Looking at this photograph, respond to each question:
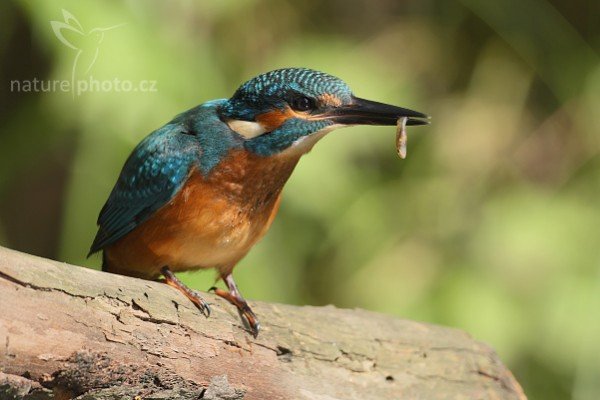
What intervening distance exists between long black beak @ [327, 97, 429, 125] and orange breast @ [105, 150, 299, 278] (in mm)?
243

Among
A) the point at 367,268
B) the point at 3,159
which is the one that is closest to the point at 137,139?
the point at 3,159

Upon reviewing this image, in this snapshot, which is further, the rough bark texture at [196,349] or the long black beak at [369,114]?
the long black beak at [369,114]

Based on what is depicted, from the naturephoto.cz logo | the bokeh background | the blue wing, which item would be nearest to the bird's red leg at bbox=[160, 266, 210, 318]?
the blue wing

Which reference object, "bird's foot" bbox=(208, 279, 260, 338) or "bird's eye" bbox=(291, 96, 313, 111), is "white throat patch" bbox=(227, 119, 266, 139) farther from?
"bird's foot" bbox=(208, 279, 260, 338)

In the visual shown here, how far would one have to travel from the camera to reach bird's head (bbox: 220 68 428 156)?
3.02 m

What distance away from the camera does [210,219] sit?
3037 millimetres

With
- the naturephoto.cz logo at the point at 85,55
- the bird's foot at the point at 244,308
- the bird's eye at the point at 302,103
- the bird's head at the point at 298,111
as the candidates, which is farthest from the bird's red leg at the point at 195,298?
the naturephoto.cz logo at the point at 85,55

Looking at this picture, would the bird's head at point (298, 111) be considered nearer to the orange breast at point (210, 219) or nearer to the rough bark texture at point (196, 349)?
the orange breast at point (210, 219)

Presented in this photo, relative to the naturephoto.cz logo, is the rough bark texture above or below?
below

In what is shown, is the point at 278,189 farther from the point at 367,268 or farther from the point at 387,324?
the point at 367,268

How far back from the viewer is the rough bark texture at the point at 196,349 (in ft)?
7.26

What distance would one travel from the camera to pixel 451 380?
3.08 m

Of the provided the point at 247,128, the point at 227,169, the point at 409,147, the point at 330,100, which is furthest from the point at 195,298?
the point at 409,147

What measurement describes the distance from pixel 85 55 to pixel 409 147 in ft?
5.85
